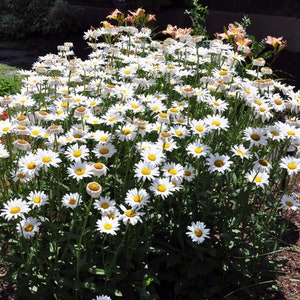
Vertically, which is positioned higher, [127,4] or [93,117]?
[93,117]

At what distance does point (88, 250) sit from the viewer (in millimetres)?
2164

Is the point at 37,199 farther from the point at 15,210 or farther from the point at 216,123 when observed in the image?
the point at 216,123

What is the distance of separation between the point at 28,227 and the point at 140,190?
51cm

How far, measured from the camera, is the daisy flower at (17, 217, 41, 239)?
2.00 m

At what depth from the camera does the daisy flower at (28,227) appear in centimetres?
200

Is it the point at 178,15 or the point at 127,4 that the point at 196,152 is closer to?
the point at 127,4

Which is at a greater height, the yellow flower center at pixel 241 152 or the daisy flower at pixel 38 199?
the yellow flower center at pixel 241 152

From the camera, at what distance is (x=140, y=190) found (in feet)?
6.57

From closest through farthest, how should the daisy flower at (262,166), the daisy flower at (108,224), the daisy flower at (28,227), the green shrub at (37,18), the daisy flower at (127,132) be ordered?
1. the daisy flower at (108,224)
2. the daisy flower at (28,227)
3. the daisy flower at (262,166)
4. the daisy flower at (127,132)
5. the green shrub at (37,18)

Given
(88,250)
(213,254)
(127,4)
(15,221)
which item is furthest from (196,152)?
(127,4)

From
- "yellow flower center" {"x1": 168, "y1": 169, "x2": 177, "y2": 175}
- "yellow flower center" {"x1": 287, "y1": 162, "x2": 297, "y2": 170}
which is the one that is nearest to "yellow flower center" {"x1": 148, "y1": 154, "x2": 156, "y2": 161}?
"yellow flower center" {"x1": 168, "y1": 169, "x2": 177, "y2": 175}

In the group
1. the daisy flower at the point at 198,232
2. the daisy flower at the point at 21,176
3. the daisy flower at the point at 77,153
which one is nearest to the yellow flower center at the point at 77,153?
the daisy flower at the point at 77,153

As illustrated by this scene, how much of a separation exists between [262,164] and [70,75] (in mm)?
1290

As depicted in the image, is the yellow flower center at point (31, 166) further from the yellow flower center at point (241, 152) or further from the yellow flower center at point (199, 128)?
the yellow flower center at point (241, 152)
